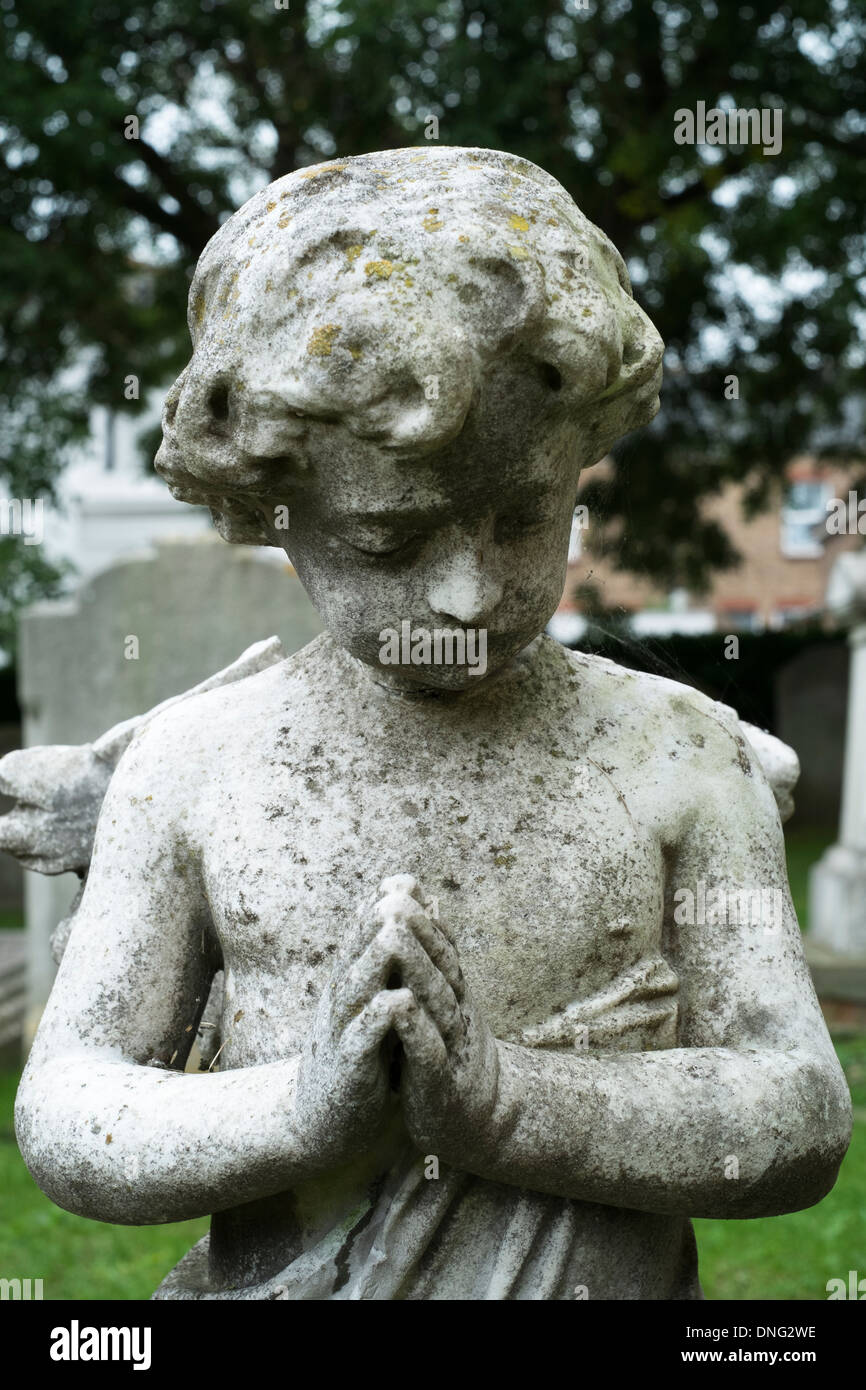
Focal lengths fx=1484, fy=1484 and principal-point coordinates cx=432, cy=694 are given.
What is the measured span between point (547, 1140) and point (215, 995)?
27.2 inches

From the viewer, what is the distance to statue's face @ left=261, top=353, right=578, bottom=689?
1720 mm

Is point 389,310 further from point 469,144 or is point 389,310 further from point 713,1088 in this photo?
point 469,144

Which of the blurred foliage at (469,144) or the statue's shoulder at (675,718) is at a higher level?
the blurred foliage at (469,144)

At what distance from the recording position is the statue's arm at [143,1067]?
70.0 inches

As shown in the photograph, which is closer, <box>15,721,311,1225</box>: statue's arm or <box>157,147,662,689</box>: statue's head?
<box>157,147,662,689</box>: statue's head

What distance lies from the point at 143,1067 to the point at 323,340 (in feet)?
3.06

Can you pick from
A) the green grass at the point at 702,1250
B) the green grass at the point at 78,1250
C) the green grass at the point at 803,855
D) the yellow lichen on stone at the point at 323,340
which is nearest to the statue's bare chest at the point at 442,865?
the yellow lichen on stone at the point at 323,340

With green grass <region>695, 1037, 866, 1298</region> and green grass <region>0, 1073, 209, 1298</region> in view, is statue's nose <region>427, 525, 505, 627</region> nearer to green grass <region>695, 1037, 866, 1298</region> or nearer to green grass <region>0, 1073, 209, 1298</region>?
green grass <region>695, 1037, 866, 1298</region>

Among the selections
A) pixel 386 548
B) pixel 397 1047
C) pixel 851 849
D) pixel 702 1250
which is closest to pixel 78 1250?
pixel 702 1250

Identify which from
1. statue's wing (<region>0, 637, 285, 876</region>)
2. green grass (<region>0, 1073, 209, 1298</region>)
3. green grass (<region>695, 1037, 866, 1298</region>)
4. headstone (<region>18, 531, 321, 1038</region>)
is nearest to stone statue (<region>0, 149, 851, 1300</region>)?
statue's wing (<region>0, 637, 285, 876</region>)

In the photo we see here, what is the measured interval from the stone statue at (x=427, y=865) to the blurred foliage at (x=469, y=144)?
27.4 feet

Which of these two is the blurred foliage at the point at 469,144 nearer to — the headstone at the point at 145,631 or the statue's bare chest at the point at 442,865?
the headstone at the point at 145,631

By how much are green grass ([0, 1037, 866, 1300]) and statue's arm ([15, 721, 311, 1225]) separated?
4.21 m

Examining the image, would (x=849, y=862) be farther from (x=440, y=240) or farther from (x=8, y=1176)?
(x=440, y=240)
